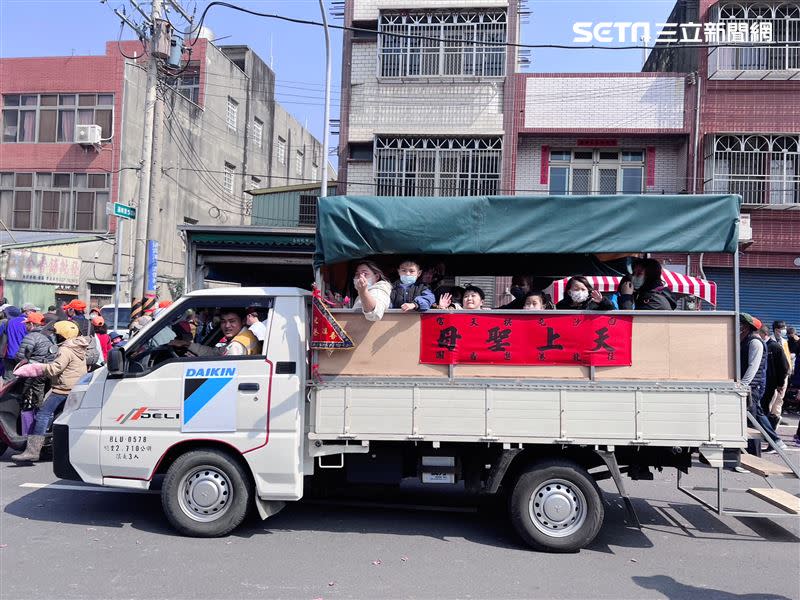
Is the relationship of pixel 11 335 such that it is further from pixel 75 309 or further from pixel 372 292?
pixel 372 292

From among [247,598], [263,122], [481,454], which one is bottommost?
[247,598]

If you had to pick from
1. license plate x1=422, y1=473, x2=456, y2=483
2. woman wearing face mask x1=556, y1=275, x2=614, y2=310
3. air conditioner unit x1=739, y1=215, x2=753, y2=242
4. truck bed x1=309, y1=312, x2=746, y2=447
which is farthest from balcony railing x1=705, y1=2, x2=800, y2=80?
license plate x1=422, y1=473, x2=456, y2=483

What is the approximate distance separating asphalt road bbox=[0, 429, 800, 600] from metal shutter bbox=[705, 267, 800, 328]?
11182mm

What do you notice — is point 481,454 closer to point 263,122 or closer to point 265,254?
point 265,254

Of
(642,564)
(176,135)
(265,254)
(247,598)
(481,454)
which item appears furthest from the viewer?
(176,135)

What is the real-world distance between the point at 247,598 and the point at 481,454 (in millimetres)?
2103

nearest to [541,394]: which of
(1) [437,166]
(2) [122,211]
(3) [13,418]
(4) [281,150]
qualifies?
(3) [13,418]

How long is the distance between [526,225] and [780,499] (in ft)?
10.9

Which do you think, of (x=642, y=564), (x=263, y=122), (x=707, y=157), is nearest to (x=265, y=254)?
(x=642, y=564)

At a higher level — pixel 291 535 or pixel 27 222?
pixel 27 222

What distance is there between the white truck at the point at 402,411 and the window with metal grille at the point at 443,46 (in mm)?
13376

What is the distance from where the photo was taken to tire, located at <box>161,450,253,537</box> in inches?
201

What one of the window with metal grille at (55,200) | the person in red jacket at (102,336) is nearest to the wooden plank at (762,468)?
the person in red jacket at (102,336)

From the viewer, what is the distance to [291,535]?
5328 mm
